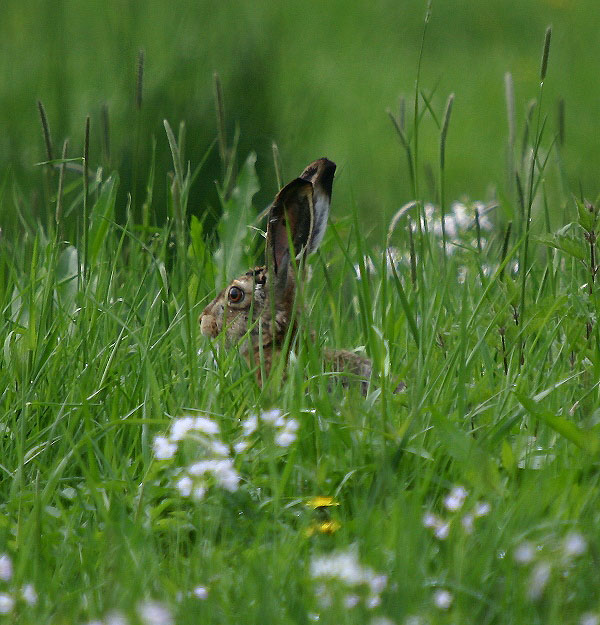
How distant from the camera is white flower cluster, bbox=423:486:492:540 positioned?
2104mm

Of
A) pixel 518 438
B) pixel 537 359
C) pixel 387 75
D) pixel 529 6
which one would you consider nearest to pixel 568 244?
pixel 537 359

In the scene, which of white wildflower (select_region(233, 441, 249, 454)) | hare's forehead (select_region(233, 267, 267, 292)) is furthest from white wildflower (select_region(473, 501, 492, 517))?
hare's forehead (select_region(233, 267, 267, 292))

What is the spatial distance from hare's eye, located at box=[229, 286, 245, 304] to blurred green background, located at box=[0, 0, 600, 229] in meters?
0.64

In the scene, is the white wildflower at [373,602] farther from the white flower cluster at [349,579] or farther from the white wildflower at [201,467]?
the white wildflower at [201,467]

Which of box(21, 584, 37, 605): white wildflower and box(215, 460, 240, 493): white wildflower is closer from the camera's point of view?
box(21, 584, 37, 605): white wildflower

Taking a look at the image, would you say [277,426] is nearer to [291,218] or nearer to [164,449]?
[164,449]

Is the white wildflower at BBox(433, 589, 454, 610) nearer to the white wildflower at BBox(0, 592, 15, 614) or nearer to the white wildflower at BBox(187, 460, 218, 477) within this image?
the white wildflower at BBox(187, 460, 218, 477)

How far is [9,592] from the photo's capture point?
80.3 inches

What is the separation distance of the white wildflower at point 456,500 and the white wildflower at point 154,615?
0.68 m

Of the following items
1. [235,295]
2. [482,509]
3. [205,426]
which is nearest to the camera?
[482,509]

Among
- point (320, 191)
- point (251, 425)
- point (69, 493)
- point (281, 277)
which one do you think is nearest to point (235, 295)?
point (281, 277)

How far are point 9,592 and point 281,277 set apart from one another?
2.36 metres

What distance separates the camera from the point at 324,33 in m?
11.2

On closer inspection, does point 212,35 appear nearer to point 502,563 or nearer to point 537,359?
point 537,359
